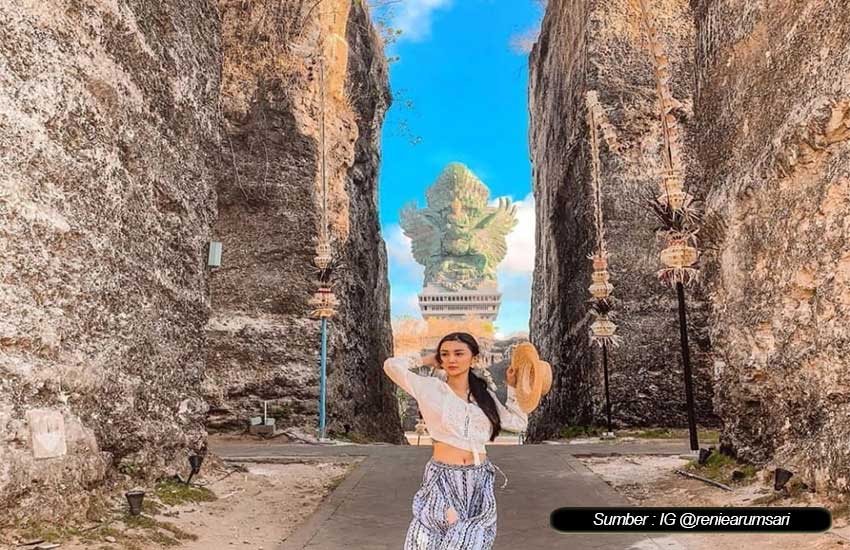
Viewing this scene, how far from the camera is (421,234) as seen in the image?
53.2 metres

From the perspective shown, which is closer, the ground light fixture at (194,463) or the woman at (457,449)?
the woman at (457,449)

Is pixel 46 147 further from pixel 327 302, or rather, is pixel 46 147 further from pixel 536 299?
pixel 536 299

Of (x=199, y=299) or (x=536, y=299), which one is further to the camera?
(x=536, y=299)

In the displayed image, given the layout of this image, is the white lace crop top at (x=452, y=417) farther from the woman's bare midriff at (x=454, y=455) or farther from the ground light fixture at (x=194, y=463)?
→ the ground light fixture at (x=194, y=463)

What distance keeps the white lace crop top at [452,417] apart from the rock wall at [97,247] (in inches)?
105

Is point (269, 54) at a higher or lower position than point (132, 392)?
higher

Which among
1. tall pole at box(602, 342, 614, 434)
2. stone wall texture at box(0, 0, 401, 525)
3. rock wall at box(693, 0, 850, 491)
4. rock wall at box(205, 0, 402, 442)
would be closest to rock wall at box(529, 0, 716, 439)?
tall pole at box(602, 342, 614, 434)

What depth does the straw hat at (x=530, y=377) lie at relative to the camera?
3.39 meters

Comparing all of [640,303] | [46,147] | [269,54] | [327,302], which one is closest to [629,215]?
[640,303]

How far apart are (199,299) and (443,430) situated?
195 inches

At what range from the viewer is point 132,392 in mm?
5844

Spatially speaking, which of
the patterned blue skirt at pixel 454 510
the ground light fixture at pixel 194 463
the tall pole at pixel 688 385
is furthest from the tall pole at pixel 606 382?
the patterned blue skirt at pixel 454 510

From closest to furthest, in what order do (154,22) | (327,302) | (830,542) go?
(830,542), (154,22), (327,302)

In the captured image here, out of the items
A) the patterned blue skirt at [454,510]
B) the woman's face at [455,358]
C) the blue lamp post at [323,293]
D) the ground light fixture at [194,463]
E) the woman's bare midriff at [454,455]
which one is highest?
the blue lamp post at [323,293]
